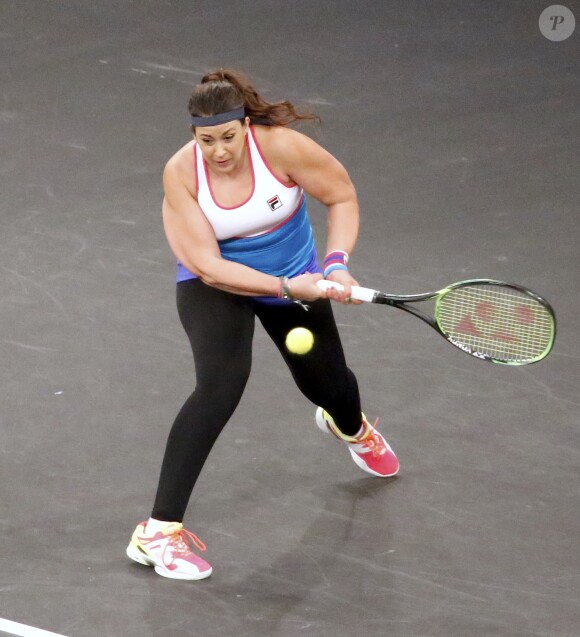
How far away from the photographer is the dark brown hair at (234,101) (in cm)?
339

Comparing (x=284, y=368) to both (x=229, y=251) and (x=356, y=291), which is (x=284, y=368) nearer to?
(x=229, y=251)

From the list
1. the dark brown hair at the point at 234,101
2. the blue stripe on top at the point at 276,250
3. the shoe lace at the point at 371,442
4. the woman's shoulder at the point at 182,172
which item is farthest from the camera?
the shoe lace at the point at 371,442

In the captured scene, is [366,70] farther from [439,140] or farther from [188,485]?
[188,485]

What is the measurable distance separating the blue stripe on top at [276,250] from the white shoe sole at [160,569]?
787mm

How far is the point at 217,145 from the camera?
3.42 metres

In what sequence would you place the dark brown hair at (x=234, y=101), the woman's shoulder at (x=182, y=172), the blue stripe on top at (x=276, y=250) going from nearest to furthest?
the dark brown hair at (x=234, y=101), the woman's shoulder at (x=182, y=172), the blue stripe on top at (x=276, y=250)

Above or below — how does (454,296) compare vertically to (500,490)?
above

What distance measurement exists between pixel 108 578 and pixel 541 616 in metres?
1.19

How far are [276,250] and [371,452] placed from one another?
0.78 m

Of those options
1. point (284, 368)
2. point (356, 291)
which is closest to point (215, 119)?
point (356, 291)

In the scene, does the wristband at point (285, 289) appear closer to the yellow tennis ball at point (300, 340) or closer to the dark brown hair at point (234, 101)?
the yellow tennis ball at point (300, 340)

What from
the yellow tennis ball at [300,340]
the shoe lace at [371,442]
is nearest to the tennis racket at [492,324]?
the yellow tennis ball at [300,340]

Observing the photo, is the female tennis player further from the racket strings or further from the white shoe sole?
the racket strings

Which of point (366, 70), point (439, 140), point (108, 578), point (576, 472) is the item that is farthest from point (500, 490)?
point (366, 70)
